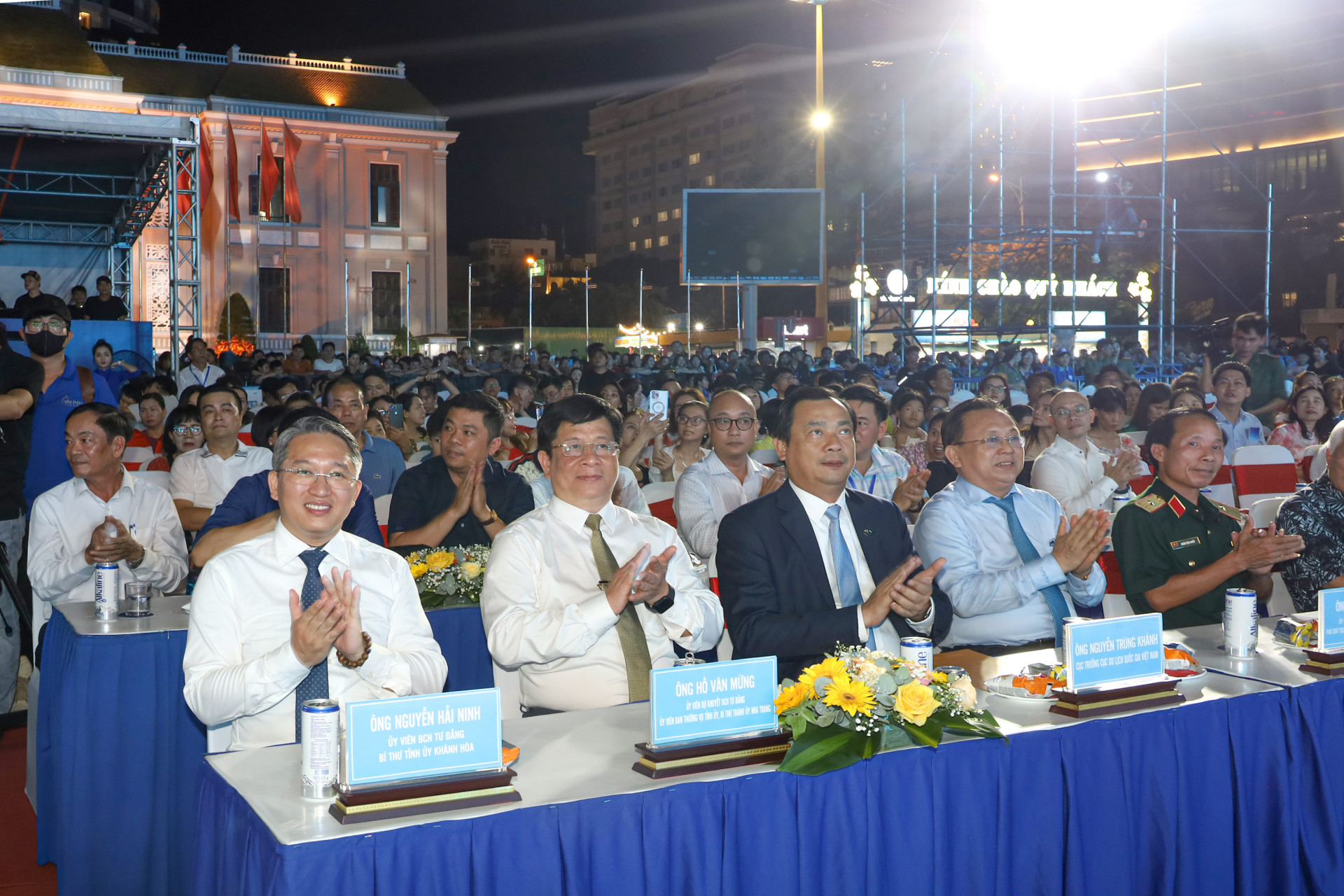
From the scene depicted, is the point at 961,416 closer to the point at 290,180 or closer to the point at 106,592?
the point at 106,592

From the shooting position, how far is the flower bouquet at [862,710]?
198 centimetres

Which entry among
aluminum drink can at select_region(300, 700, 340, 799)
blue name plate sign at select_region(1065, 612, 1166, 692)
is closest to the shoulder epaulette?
blue name plate sign at select_region(1065, 612, 1166, 692)

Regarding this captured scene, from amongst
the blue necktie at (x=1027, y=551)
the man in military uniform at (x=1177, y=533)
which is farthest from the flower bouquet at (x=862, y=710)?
the man in military uniform at (x=1177, y=533)

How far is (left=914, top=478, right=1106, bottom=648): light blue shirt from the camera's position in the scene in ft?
10.5

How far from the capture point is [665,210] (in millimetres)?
75250

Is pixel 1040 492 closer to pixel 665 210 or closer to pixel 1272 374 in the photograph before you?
pixel 1272 374

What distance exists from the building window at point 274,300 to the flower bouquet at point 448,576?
28.3 meters

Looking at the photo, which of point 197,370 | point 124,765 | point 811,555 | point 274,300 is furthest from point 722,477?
point 274,300

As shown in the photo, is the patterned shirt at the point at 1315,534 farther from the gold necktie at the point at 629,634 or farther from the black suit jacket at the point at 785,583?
the gold necktie at the point at 629,634

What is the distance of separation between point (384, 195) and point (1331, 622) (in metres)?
30.9

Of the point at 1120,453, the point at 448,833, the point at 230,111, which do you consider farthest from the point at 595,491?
the point at 230,111

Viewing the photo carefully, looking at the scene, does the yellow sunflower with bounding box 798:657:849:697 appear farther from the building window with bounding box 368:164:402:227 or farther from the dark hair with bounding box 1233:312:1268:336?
the building window with bounding box 368:164:402:227

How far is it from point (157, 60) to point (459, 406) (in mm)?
31111

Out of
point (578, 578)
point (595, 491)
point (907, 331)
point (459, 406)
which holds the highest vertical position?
point (907, 331)
